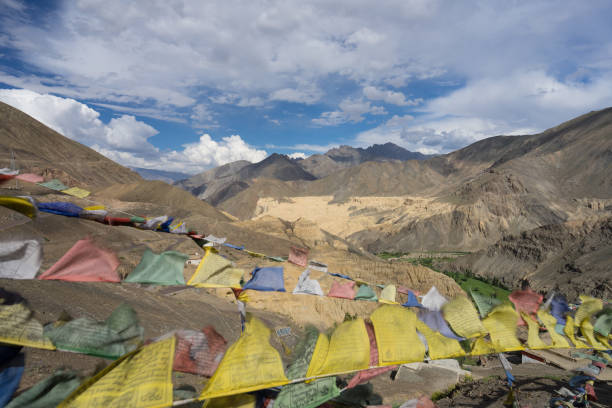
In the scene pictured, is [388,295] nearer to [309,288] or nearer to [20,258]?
[309,288]

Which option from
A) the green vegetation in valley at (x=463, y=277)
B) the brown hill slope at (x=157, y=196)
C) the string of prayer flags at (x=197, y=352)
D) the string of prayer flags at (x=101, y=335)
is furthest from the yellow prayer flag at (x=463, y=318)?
the brown hill slope at (x=157, y=196)

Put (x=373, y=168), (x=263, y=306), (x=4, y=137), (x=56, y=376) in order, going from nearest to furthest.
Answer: (x=56, y=376)
(x=263, y=306)
(x=4, y=137)
(x=373, y=168)

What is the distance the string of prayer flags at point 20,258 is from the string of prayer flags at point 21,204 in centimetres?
47

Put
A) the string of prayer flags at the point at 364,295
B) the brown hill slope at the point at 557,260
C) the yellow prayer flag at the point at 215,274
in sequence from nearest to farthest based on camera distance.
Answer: the yellow prayer flag at the point at 215,274 < the string of prayer flags at the point at 364,295 < the brown hill slope at the point at 557,260

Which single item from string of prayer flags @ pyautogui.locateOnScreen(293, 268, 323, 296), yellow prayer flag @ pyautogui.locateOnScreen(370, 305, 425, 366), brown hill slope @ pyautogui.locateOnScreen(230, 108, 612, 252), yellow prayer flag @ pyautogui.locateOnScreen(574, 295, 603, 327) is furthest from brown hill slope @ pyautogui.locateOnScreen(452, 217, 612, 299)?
yellow prayer flag @ pyautogui.locateOnScreen(370, 305, 425, 366)

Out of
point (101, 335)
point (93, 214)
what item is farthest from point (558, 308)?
point (93, 214)

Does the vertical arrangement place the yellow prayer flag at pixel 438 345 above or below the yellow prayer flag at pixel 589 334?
above

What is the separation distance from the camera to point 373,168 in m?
126

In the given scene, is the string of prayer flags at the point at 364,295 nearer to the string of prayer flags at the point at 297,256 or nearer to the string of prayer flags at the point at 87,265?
the string of prayer flags at the point at 297,256

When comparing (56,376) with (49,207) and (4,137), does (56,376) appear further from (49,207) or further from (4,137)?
(4,137)

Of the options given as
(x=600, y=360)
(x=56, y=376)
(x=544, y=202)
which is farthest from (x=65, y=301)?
(x=544, y=202)

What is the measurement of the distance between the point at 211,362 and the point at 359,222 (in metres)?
74.5

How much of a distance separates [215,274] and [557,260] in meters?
44.5

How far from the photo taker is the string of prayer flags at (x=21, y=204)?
3.02m
